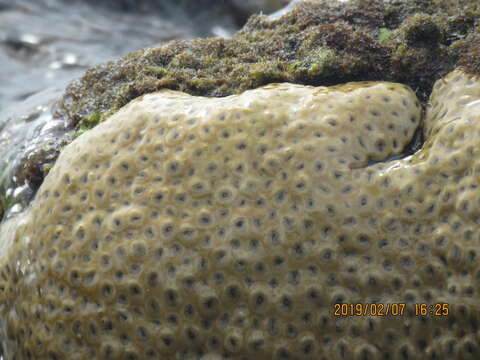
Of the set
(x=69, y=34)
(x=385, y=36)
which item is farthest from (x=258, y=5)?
(x=385, y=36)

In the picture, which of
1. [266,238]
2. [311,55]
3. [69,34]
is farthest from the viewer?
[69,34]

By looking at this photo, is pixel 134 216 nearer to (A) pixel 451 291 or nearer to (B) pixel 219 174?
(B) pixel 219 174
